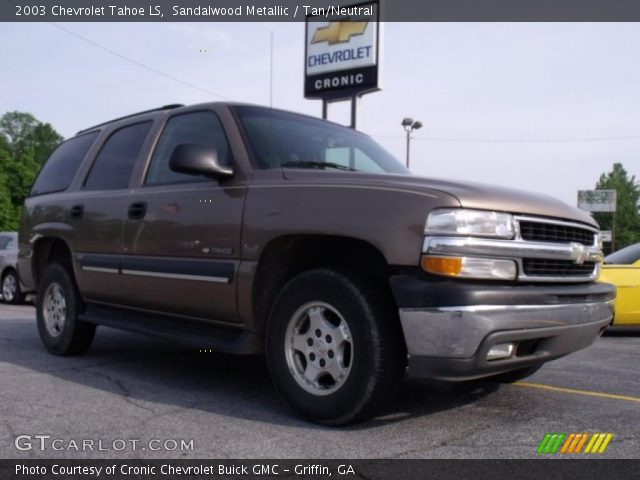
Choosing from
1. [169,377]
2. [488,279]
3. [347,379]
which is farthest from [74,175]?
[488,279]

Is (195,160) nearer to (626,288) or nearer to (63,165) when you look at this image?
(63,165)

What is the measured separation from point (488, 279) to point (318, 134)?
80.1 inches

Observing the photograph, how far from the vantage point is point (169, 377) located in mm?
4656

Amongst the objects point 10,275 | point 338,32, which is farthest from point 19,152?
point 10,275

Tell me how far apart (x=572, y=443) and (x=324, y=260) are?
5.35 feet

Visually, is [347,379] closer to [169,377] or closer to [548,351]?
[548,351]

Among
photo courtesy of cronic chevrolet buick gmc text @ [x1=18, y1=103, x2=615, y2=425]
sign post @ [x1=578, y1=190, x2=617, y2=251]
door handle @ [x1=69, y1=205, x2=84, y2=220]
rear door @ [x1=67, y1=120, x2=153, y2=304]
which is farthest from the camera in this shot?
sign post @ [x1=578, y1=190, x2=617, y2=251]

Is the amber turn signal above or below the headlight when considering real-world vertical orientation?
below

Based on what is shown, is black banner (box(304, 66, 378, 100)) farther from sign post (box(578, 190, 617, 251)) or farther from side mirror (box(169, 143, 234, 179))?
sign post (box(578, 190, 617, 251))

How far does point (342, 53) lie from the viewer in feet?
53.9

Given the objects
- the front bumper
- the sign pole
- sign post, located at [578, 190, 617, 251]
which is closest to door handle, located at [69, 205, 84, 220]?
the front bumper

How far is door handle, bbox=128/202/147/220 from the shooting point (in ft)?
14.8

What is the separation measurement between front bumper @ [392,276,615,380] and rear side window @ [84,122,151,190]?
2.81 meters
